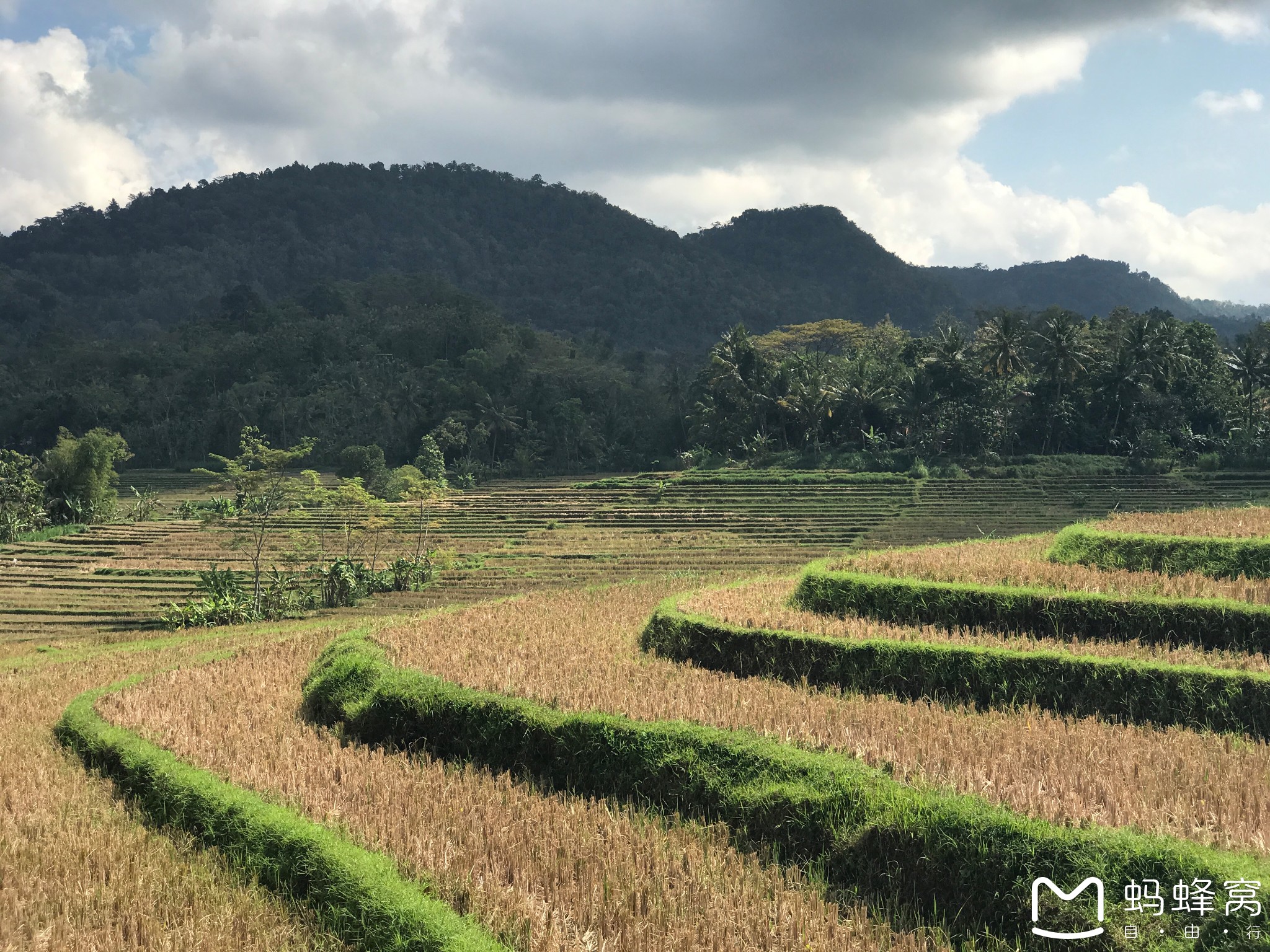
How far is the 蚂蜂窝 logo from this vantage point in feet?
19.8

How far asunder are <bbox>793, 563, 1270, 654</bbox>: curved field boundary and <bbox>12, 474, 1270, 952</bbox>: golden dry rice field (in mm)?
682

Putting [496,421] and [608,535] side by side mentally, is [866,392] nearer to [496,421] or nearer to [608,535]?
[608,535]

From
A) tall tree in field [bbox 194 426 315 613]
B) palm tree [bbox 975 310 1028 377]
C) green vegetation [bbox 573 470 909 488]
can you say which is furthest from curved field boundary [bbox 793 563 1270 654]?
palm tree [bbox 975 310 1028 377]

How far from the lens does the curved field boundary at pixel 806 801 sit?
6496mm

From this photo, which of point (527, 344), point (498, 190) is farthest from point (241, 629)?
point (498, 190)

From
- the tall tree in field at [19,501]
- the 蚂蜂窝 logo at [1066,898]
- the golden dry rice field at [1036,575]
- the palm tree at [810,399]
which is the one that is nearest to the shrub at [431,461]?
the tall tree in field at [19,501]

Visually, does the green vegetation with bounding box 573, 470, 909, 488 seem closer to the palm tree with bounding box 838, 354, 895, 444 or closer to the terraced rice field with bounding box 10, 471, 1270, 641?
the terraced rice field with bounding box 10, 471, 1270, 641

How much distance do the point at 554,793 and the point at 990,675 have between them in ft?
18.4

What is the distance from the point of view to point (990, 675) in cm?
1157

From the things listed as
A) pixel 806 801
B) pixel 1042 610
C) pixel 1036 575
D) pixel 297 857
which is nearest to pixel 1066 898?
pixel 806 801

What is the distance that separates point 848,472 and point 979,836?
50120 millimetres

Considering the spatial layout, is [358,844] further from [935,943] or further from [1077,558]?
[1077,558]

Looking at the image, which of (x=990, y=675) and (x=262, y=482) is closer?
(x=990, y=675)

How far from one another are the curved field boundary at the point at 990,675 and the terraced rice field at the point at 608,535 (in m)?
14.0
